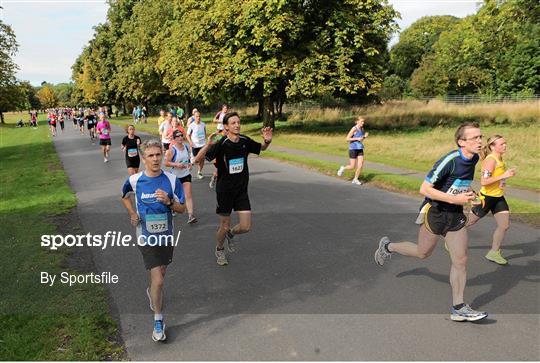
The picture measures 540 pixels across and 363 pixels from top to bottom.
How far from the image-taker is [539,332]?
162 inches

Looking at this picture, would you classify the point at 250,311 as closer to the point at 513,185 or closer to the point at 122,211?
the point at 122,211

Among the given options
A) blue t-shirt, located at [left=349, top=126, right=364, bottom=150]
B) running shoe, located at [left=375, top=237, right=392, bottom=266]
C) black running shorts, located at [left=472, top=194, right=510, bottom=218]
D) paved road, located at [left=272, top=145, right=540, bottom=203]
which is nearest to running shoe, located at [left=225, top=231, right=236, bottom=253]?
running shoe, located at [left=375, top=237, right=392, bottom=266]

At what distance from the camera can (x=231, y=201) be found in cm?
599

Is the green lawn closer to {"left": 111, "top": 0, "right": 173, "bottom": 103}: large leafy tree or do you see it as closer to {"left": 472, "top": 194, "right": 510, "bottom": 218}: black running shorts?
{"left": 472, "top": 194, "right": 510, "bottom": 218}: black running shorts

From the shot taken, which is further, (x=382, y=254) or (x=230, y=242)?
(x=230, y=242)

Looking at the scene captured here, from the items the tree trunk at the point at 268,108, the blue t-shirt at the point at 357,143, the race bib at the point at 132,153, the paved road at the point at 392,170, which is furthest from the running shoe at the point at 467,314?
the tree trunk at the point at 268,108

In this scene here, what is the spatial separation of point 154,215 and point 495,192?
457 cm

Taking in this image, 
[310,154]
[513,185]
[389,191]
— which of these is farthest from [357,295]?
[310,154]

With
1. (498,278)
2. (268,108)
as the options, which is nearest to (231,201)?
(498,278)

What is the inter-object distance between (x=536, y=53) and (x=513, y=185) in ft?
180

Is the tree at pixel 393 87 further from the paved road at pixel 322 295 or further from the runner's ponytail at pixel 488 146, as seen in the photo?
the runner's ponytail at pixel 488 146

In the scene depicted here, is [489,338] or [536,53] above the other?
[536,53]

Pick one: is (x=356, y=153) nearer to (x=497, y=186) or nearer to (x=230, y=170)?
(x=497, y=186)

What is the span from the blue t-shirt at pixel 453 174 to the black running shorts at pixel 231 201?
2503 millimetres
